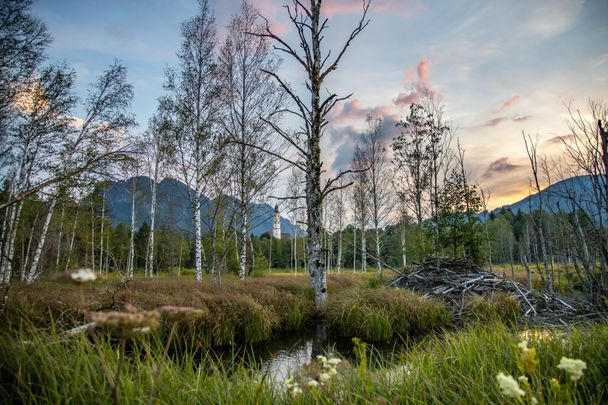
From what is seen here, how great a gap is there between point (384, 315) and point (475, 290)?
4.36 m

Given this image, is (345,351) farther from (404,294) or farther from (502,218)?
(502,218)

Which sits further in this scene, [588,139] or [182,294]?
[182,294]

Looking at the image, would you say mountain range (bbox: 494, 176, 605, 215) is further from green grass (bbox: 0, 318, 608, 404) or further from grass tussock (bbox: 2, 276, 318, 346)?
grass tussock (bbox: 2, 276, 318, 346)

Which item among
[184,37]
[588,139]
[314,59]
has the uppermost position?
[184,37]

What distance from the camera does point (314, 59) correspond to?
9180 millimetres

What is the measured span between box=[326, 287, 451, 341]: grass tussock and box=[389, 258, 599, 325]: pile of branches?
0.90m

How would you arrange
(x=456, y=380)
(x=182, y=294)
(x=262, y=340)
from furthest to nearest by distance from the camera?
(x=182, y=294), (x=262, y=340), (x=456, y=380)

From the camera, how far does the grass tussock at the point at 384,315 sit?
25.8 ft

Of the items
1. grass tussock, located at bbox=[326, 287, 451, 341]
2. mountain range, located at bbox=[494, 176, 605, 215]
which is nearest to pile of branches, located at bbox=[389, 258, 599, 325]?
grass tussock, located at bbox=[326, 287, 451, 341]

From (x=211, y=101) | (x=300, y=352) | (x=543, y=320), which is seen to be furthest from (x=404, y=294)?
(x=211, y=101)

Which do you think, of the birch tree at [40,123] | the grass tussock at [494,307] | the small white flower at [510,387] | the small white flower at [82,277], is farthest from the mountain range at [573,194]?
the birch tree at [40,123]

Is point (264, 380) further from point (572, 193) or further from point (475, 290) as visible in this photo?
point (475, 290)

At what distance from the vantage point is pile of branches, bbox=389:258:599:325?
833cm

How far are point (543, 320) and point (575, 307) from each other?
72.2 inches
